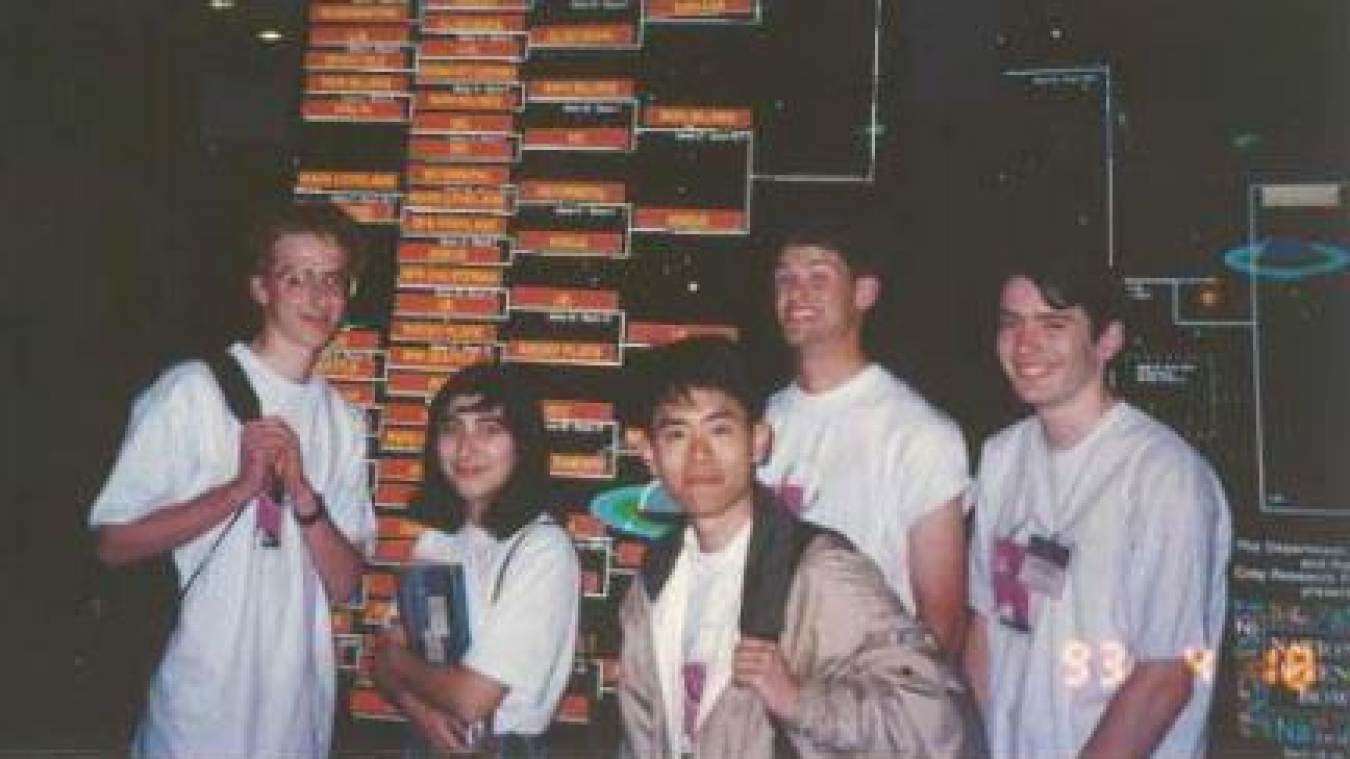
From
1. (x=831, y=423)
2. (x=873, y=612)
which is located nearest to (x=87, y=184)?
(x=831, y=423)

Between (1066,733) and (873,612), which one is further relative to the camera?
(1066,733)

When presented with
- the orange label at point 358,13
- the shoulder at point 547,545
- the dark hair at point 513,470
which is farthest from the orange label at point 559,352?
the orange label at point 358,13

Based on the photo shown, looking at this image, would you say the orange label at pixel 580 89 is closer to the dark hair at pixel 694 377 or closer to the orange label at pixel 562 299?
the orange label at pixel 562 299

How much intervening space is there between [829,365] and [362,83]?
123 cm

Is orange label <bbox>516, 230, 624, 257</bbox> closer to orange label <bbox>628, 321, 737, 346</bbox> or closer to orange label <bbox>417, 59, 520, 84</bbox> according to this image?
orange label <bbox>628, 321, 737, 346</bbox>

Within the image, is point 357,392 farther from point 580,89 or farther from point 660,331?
point 580,89

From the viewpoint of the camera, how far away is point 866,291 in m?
2.51

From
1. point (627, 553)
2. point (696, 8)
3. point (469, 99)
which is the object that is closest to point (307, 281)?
point (469, 99)

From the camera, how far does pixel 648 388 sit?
2373 mm

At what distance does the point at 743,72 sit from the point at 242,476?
1322 millimetres

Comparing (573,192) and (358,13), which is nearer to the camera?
(573,192)

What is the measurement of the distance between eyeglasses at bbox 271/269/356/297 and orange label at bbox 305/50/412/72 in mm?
497

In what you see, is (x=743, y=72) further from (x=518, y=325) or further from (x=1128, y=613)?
(x=1128, y=613)

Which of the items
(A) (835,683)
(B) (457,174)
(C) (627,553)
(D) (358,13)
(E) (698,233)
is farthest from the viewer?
(D) (358,13)
